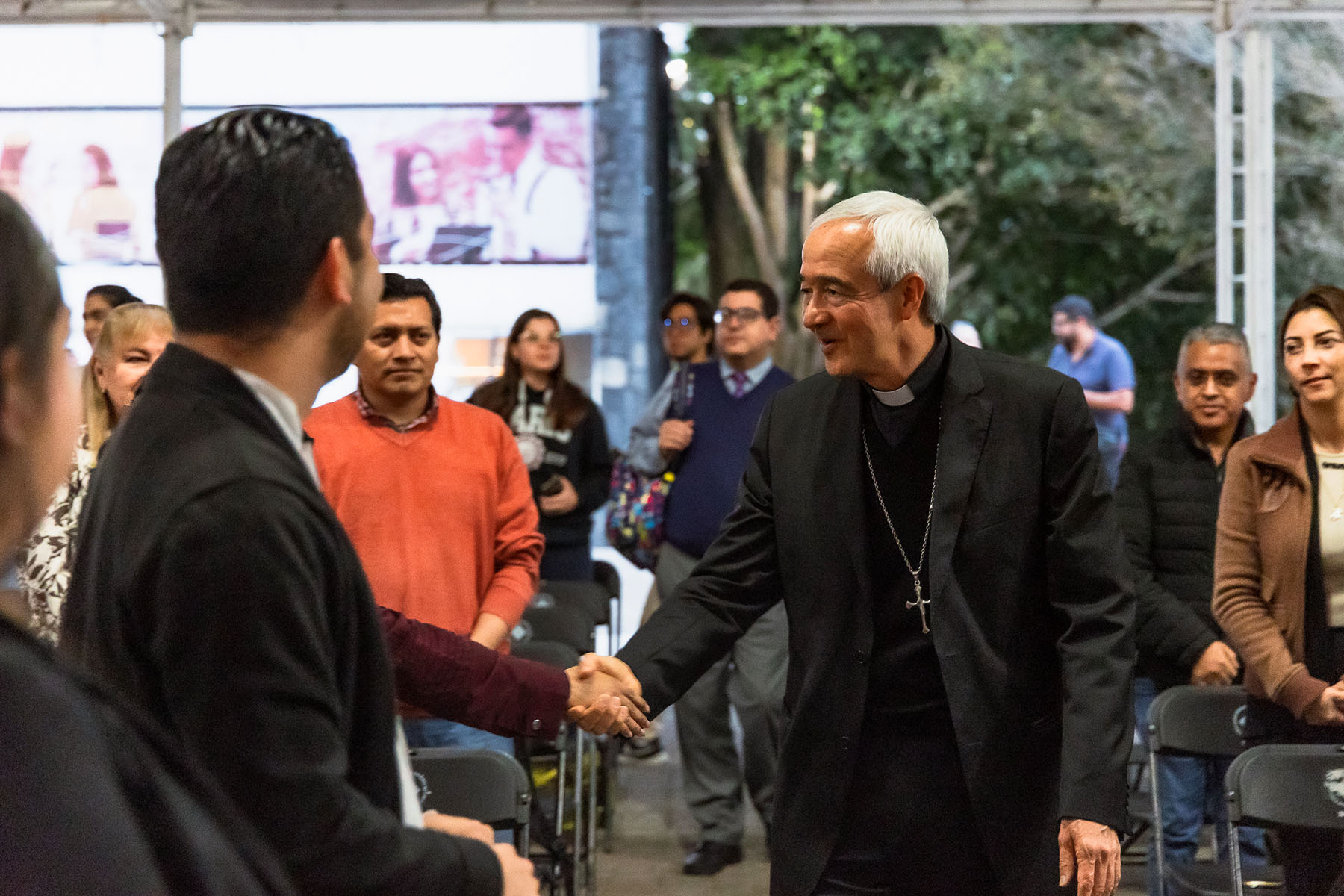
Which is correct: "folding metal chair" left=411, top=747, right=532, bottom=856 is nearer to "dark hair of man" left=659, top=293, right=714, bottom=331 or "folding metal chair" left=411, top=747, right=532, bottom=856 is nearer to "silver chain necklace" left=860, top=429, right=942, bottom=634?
"silver chain necklace" left=860, top=429, right=942, bottom=634

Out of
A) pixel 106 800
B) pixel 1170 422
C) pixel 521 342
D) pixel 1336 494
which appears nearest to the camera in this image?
pixel 106 800

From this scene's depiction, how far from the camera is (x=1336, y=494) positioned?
4172 millimetres

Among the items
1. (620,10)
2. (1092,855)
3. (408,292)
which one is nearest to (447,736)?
(408,292)

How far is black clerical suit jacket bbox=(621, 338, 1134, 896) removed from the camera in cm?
282

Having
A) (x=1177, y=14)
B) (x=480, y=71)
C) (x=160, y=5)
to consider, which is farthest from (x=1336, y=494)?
(x=480, y=71)

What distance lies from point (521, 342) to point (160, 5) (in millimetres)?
2434

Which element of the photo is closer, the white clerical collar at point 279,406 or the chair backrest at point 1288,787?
the white clerical collar at point 279,406

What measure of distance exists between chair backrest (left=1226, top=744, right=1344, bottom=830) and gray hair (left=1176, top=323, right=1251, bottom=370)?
2005 millimetres

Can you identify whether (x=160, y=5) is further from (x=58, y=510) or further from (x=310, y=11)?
(x=58, y=510)

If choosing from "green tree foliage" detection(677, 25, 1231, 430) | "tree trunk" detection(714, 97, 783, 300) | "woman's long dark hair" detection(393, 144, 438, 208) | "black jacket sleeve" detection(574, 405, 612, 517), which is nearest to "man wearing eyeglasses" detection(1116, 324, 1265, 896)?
"black jacket sleeve" detection(574, 405, 612, 517)

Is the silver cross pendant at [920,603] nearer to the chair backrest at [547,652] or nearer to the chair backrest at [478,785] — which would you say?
the chair backrest at [478,785]

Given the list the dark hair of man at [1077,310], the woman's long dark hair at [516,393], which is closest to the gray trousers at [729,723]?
the woman's long dark hair at [516,393]

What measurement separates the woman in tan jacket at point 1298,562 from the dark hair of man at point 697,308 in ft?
11.0

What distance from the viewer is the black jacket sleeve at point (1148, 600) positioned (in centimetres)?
530
